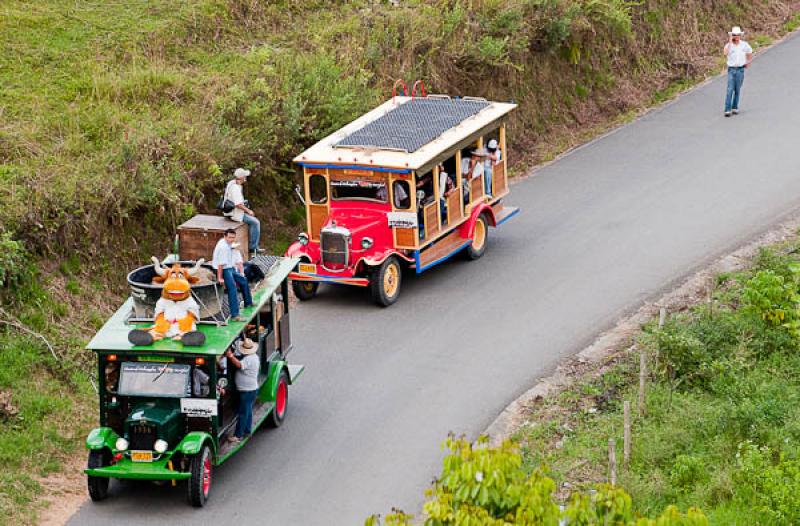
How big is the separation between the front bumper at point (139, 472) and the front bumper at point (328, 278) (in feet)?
21.4

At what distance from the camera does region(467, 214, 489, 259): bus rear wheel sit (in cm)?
2319

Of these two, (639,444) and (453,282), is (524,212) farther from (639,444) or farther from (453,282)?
(639,444)

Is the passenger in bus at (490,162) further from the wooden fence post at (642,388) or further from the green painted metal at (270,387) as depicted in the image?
the green painted metal at (270,387)

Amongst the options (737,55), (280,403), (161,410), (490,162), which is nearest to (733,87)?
(737,55)

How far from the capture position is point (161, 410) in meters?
15.3

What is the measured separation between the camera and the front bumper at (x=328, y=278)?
68.9ft

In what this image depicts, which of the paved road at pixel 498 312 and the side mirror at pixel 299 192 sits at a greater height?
the side mirror at pixel 299 192

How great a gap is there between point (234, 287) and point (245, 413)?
5.13 feet

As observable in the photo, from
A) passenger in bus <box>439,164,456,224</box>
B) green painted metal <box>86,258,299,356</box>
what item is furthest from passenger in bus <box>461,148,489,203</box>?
green painted metal <box>86,258,299,356</box>

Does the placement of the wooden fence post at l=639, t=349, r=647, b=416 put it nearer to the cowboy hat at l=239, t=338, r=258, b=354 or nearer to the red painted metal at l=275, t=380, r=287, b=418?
the red painted metal at l=275, t=380, r=287, b=418

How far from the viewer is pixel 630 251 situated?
2312 cm

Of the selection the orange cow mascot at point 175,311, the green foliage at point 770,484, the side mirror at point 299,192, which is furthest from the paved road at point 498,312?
the green foliage at point 770,484

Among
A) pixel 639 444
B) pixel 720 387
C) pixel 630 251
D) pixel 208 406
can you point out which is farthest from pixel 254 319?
pixel 630 251

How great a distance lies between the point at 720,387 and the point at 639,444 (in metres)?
2.10
